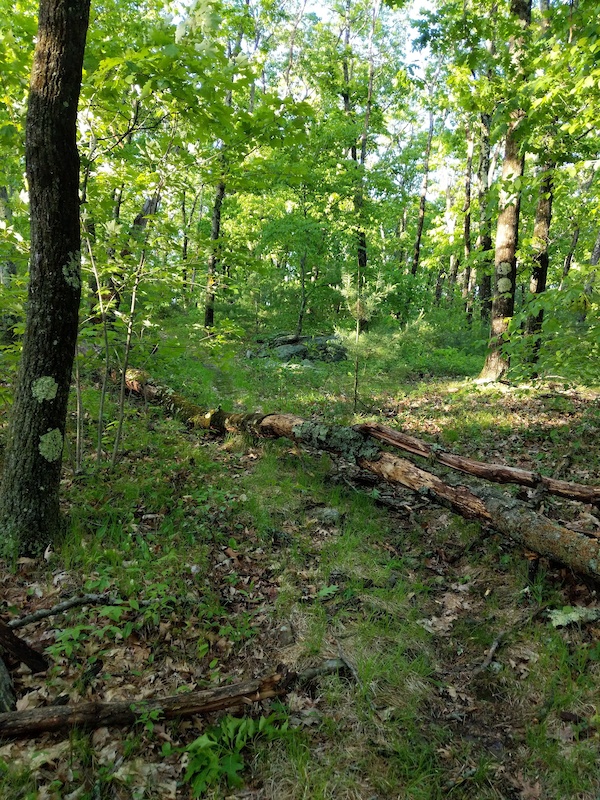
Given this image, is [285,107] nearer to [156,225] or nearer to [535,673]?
[156,225]

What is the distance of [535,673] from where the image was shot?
10.7ft

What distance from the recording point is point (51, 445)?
4012 millimetres

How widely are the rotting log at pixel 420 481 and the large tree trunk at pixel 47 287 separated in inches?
146

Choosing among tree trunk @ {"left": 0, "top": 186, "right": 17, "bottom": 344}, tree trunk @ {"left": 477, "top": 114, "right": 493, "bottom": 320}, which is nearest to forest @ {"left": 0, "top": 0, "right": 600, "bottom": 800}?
tree trunk @ {"left": 0, "top": 186, "right": 17, "bottom": 344}

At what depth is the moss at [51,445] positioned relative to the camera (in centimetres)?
397

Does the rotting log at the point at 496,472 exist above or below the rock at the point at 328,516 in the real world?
above

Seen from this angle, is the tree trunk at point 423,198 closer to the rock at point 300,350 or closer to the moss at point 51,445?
the rock at point 300,350

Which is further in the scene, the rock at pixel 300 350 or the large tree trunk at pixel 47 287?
the rock at pixel 300 350

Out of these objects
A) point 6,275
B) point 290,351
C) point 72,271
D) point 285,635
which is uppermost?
point 6,275

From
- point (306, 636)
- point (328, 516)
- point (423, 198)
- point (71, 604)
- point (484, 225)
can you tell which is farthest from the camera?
point (423, 198)

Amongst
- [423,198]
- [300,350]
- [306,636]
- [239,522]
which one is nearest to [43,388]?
[239,522]

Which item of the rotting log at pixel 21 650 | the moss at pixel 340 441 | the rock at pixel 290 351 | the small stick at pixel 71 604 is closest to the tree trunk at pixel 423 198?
the rock at pixel 290 351

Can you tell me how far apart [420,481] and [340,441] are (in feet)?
4.64

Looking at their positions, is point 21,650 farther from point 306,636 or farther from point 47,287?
point 47,287
